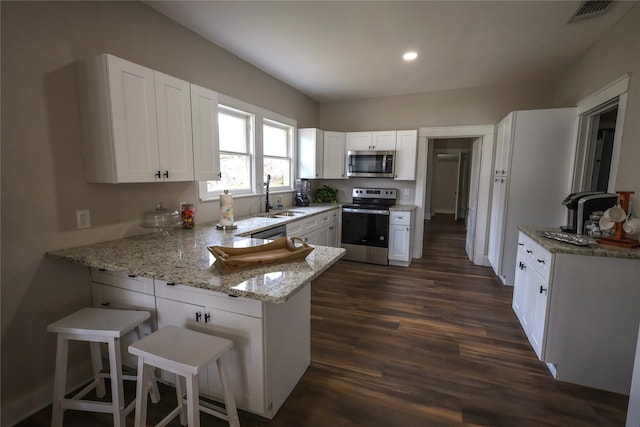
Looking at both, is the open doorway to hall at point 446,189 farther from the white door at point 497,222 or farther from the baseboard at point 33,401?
the baseboard at point 33,401

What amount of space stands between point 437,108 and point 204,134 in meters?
3.64

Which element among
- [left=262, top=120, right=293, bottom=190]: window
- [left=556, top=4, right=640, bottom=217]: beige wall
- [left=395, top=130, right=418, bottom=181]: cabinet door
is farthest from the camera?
[left=395, top=130, right=418, bottom=181]: cabinet door

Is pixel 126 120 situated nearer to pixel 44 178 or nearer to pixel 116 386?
pixel 44 178

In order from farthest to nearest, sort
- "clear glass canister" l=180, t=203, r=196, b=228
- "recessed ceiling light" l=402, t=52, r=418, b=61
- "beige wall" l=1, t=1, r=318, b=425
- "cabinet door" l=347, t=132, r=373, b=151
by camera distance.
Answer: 1. "cabinet door" l=347, t=132, r=373, b=151
2. "recessed ceiling light" l=402, t=52, r=418, b=61
3. "clear glass canister" l=180, t=203, r=196, b=228
4. "beige wall" l=1, t=1, r=318, b=425

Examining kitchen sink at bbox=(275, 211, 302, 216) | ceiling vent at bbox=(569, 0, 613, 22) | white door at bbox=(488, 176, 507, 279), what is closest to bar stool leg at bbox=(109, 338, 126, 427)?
kitchen sink at bbox=(275, 211, 302, 216)

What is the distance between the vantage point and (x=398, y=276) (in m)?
4.01

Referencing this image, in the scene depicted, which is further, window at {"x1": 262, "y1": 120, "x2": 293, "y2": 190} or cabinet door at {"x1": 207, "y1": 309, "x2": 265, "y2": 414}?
window at {"x1": 262, "y1": 120, "x2": 293, "y2": 190}

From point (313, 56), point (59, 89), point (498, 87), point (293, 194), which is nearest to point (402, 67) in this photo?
point (313, 56)

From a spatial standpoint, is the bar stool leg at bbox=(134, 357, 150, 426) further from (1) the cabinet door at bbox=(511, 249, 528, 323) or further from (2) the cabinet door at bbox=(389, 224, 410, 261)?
(2) the cabinet door at bbox=(389, 224, 410, 261)

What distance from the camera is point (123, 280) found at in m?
1.80

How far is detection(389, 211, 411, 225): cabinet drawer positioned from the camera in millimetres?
4367

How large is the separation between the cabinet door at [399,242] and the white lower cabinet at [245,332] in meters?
2.94

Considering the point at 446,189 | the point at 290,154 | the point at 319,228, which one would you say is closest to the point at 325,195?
the point at 290,154

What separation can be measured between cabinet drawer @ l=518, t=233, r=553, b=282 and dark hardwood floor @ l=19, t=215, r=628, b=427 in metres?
0.68
